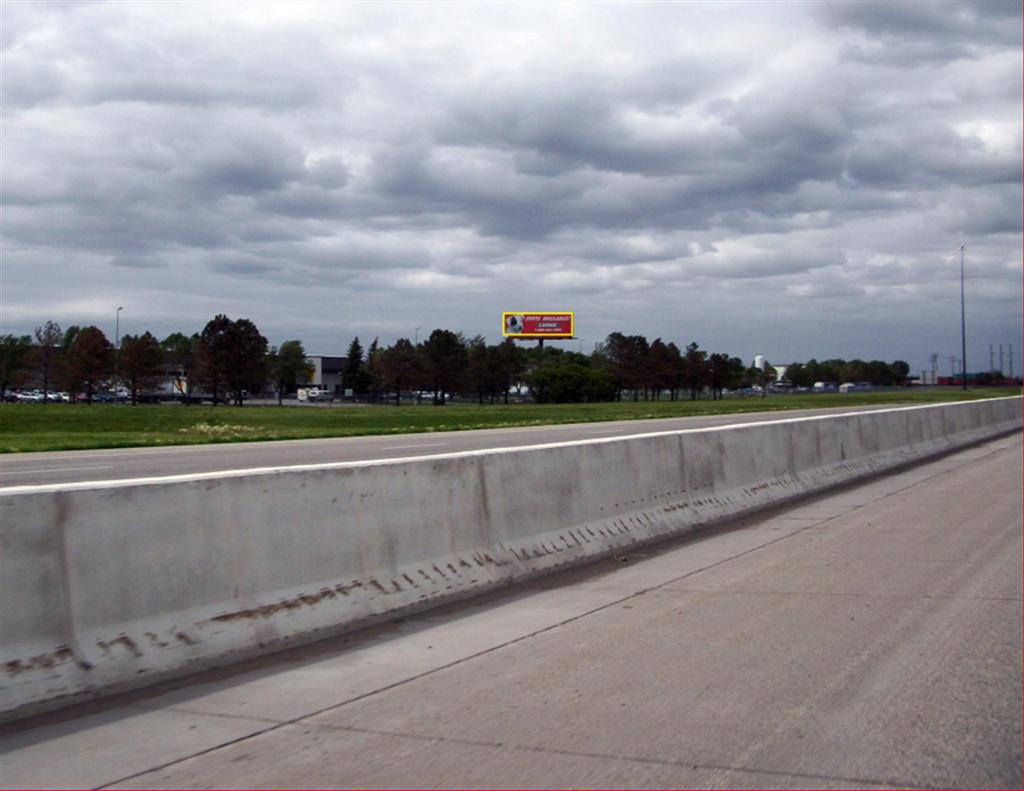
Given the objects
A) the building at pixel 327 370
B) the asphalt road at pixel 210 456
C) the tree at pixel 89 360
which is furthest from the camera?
the building at pixel 327 370

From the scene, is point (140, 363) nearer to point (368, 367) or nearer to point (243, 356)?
point (243, 356)

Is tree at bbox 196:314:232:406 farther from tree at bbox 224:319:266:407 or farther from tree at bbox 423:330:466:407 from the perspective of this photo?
tree at bbox 423:330:466:407

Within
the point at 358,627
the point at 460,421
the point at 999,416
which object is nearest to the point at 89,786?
the point at 358,627

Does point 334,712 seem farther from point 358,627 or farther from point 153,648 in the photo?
point 358,627

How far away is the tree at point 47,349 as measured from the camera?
264 feet

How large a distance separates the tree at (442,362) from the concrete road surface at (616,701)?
8965 centimetres

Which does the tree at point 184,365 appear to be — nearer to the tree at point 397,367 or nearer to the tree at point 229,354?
the tree at point 229,354

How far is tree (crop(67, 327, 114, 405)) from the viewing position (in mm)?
74438

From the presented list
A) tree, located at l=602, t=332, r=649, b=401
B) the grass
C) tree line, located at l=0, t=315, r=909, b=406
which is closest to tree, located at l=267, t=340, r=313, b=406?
tree line, located at l=0, t=315, r=909, b=406

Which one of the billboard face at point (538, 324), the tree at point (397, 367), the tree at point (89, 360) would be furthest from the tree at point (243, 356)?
the billboard face at point (538, 324)

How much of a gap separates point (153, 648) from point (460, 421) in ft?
133

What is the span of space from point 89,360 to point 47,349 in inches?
412

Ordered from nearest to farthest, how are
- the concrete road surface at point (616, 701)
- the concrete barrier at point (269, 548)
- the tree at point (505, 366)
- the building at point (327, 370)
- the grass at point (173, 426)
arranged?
the concrete road surface at point (616, 701)
the concrete barrier at point (269, 548)
the grass at point (173, 426)
the tree at point (505, 366)
the building at point (327, 370)

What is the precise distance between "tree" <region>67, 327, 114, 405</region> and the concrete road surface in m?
70.8
